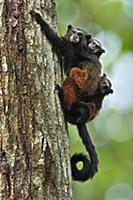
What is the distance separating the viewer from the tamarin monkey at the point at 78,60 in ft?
10.7

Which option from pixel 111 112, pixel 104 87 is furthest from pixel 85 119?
pixel 111 112

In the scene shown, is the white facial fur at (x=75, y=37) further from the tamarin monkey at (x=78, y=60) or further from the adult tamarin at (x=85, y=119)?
the adult tamarin at (x=85, y=119)

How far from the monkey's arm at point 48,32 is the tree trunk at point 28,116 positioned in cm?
3

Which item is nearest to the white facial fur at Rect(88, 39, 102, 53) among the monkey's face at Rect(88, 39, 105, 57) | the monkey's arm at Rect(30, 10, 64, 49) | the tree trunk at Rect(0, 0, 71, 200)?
the monkey's face at Rect(88, 39, 105, 57)

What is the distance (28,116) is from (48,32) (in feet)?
1.82

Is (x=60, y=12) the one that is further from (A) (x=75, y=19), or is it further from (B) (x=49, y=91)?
(B) (x=49, y=91)

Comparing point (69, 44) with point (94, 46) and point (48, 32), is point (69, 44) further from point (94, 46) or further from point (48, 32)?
point (48, 32)

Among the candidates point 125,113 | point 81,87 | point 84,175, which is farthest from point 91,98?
point 125,113

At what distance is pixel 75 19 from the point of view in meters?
10.7

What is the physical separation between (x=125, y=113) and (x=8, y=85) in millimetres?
8383

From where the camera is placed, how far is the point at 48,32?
321 cm

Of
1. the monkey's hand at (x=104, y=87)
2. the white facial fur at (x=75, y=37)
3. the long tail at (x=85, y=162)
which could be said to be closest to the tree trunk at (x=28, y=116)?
the long tail at (x=85, y=162)

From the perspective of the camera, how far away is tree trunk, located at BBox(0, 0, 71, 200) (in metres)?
2.72

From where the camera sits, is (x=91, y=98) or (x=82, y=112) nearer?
(x=82, y=112)
